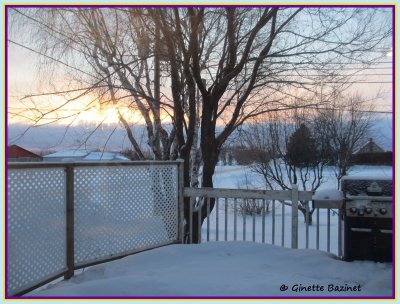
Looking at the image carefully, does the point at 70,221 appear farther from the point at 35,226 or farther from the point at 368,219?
the point at 368,219

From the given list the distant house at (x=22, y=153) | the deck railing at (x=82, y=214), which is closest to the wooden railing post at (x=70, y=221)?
the deck railing at (x=82, y=214)

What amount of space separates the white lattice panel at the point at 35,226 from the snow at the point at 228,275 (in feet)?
0.71

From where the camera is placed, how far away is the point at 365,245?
4.47 meters

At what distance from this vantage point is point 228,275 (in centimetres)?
395

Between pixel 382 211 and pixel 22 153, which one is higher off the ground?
pixel 22 153

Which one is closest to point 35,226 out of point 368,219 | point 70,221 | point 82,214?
point 70,221

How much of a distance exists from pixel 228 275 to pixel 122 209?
166 cm

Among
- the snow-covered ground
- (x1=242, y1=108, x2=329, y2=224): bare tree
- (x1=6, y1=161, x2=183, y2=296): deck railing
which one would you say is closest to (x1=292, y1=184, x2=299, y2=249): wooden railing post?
the snow-covered ground

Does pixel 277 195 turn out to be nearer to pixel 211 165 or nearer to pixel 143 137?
pixel 211 165

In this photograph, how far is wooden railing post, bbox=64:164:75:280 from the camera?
13.7 ft

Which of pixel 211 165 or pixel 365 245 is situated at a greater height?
pixel 211 165

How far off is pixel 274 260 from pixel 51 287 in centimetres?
250

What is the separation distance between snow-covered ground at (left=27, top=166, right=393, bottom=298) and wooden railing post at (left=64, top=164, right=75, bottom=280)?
124 millimetres

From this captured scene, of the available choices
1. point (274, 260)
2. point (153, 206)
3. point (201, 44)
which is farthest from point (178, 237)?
point (201, 44)
